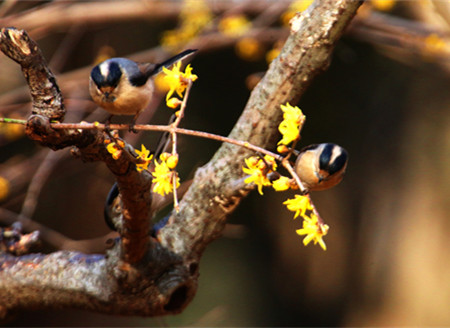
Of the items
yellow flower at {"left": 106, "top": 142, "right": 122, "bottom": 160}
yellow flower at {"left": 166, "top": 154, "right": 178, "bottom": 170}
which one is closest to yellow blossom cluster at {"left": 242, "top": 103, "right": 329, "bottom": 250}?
yellow flower at {"left": 166, "top": 154, "right": 178, "bottom": 170}

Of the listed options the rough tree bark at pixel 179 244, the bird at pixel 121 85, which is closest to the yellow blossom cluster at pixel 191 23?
the rough tree bark at pixel 179 244

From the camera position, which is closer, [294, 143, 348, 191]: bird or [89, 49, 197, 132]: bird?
[294, 143, 348, 191]: bird

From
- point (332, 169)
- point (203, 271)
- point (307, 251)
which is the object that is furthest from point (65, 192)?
point (332, 169)

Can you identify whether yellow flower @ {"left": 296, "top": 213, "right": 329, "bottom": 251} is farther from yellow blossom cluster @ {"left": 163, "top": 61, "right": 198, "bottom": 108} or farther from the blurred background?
the blurred background

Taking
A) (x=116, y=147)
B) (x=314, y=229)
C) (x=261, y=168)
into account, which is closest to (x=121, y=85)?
(x=116, y=147)

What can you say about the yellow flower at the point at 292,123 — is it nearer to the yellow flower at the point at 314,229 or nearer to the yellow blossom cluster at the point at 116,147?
the yellow flower at the point at 314,229
